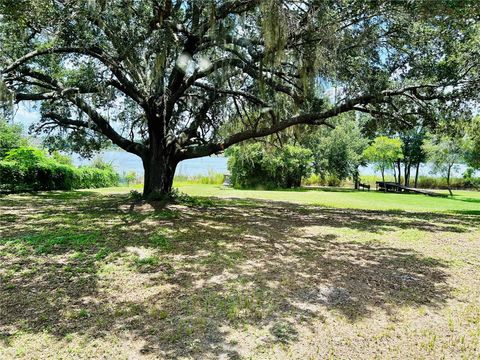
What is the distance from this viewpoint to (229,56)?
700cm

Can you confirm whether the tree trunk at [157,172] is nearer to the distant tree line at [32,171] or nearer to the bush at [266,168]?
the distant tree line at [32,171]

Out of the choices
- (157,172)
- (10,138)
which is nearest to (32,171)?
(10,138)

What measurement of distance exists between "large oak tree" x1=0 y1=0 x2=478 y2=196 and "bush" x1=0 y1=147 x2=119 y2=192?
405cm

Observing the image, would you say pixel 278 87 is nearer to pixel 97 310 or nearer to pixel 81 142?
pixel 97 310

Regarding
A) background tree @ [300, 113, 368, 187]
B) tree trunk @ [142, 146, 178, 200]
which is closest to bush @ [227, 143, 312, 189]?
background tree @ [300, 113, 368, 187]

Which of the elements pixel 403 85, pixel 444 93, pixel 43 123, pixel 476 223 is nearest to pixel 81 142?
pixel 43 123

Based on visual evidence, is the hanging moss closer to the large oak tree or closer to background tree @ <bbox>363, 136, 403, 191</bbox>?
the large oak tree

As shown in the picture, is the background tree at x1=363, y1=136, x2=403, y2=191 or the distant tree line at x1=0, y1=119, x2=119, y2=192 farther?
the background tree at x1=363, y1=136, x2=403, y2=191

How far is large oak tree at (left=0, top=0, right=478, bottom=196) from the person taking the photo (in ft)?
19.6

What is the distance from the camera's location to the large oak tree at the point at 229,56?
235 inches

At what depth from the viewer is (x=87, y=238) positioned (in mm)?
4871

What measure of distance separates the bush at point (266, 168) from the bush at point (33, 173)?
9408 mm

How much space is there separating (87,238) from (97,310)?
2.36 m

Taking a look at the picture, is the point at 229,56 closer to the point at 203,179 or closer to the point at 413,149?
the point at 203,179
